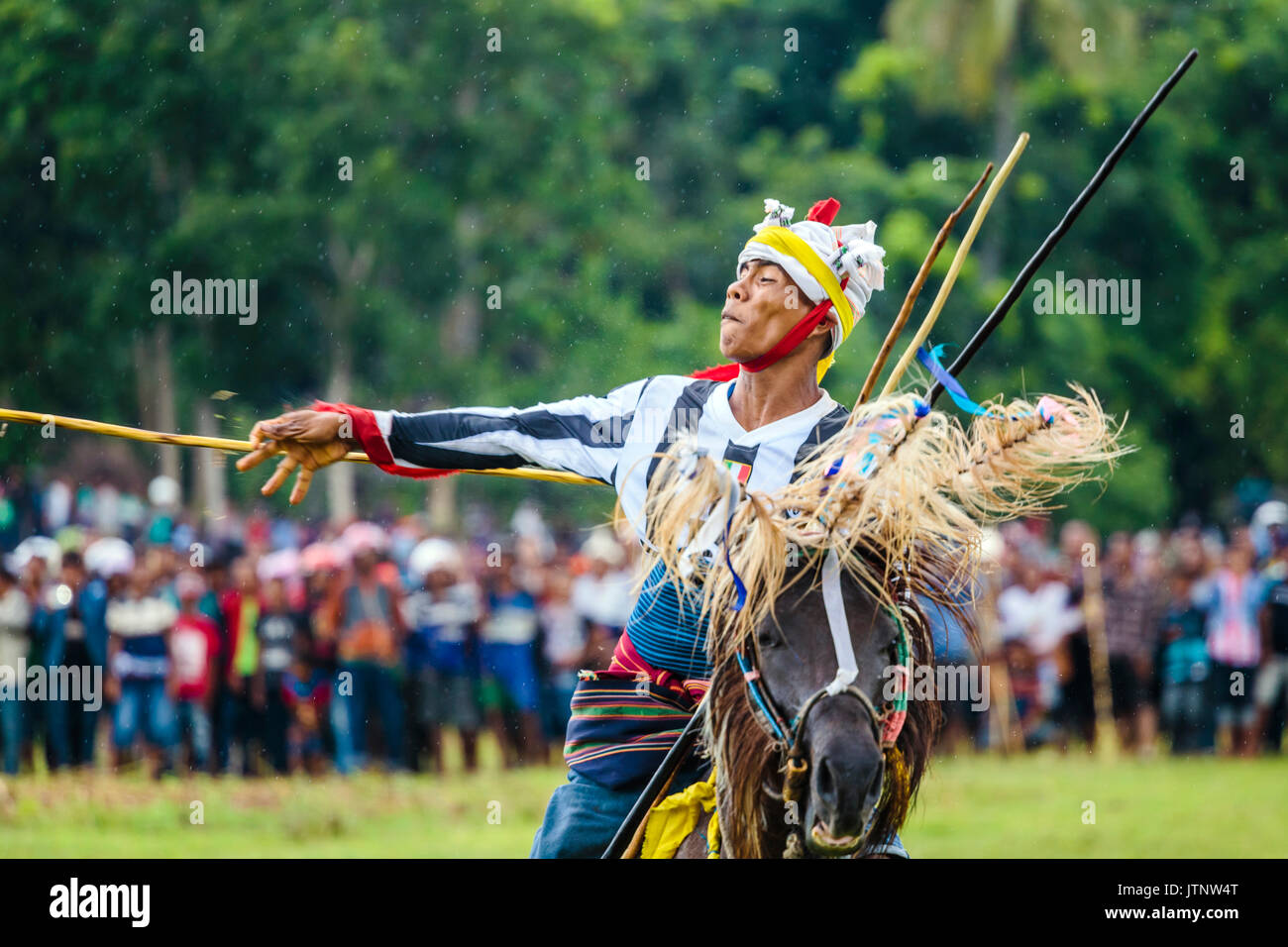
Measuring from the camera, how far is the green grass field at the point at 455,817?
1134cm

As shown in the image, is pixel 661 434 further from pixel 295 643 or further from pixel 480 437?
pixel 295 643

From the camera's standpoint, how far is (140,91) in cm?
2016

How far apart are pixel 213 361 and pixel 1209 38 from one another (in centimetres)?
1804

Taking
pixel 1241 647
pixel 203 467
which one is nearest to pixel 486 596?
pixel 1241 647

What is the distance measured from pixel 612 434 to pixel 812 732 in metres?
1.23

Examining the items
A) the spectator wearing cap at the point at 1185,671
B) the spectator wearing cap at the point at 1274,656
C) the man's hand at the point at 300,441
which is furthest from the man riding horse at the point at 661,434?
the spectator wearing cap at the point at 1185,671

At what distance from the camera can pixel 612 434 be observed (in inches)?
183

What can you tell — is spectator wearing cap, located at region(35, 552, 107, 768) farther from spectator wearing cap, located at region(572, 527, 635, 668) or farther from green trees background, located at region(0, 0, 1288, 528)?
spectator wearing cap, located at region(572, 527, 635, 668)

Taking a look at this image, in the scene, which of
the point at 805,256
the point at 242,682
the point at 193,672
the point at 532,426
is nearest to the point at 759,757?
the point at 532,426

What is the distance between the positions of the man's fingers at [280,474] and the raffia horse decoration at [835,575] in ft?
2.99

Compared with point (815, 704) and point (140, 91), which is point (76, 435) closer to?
point (140, 91)

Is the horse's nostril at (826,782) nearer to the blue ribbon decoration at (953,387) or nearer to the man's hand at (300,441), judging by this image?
the blue ribbon decoration at (953,387)

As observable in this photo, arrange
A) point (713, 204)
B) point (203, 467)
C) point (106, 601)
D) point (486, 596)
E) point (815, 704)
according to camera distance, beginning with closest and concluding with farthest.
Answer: point (815, 704)
point (106, 601)
point (486, 596)
point (203, 467)
point (713, 204)
